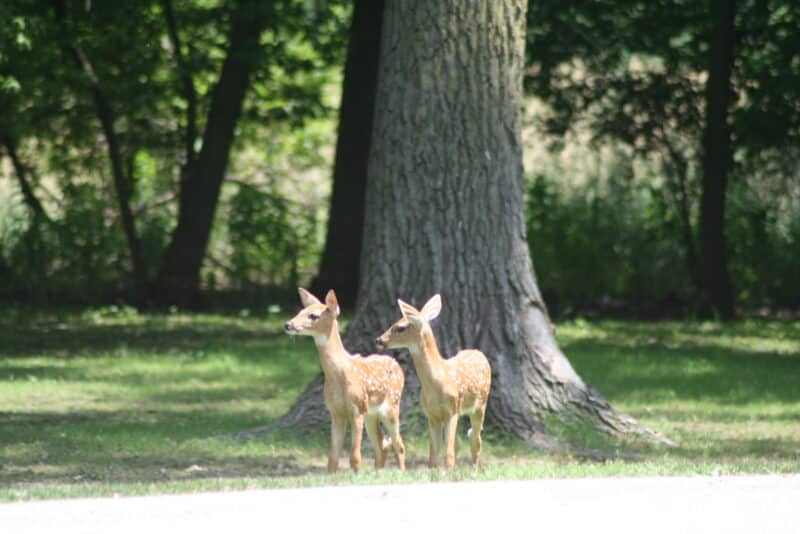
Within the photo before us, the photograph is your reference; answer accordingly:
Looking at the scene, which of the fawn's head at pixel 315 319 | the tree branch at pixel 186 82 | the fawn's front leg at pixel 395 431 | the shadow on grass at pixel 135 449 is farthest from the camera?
the tree branch at pixel 186 82

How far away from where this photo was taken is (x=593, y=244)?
23312 millimetres

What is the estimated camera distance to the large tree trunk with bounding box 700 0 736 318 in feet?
66.2

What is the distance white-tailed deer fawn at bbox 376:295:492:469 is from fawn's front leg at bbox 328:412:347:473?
1.77 feet

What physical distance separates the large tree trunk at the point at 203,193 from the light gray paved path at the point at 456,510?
13.7 metres

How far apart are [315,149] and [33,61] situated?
7.06m

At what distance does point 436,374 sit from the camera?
31.1 feet

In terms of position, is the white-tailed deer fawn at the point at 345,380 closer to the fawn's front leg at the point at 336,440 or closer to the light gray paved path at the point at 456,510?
the fawn's front leg at the point at 336,440

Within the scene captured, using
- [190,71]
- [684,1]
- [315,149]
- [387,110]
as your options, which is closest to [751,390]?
[387,110]

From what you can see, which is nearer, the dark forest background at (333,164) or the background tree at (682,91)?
the background tree at (682,91)

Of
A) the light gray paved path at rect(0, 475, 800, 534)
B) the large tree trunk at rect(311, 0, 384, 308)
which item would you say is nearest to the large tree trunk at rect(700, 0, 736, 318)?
the large tree trunk at rect(311, 0, 384, 308)

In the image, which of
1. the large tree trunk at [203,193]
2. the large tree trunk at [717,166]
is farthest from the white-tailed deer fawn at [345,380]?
the large tree trunk at [203,193]

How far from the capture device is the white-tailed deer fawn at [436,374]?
31.0ft

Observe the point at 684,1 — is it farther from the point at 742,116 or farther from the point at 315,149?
the point at 315,149

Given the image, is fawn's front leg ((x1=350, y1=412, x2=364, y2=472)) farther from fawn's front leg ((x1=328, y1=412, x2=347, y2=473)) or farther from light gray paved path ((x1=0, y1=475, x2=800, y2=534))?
light gray paved path ((x1=0, y1=475, x2=800, y2=534))
